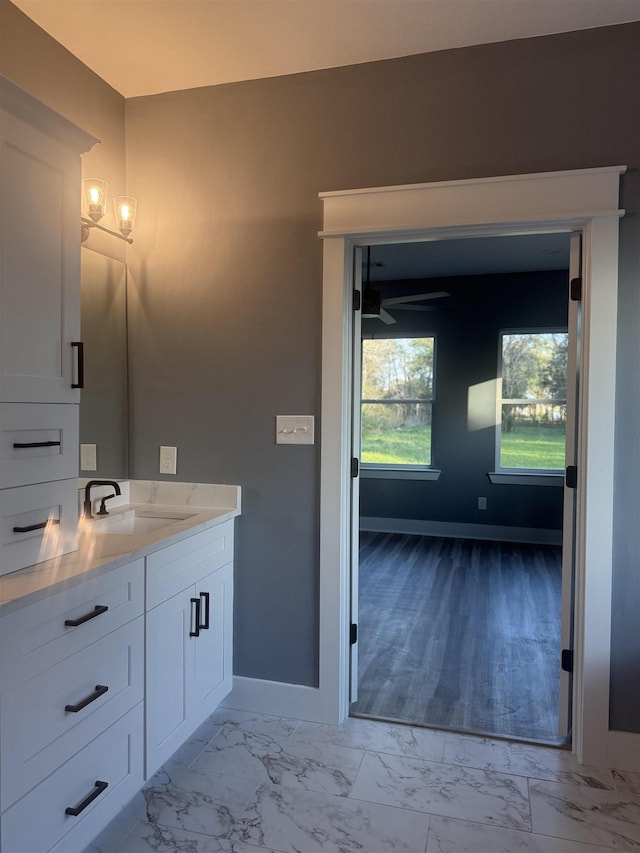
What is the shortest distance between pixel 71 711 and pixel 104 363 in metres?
1.39

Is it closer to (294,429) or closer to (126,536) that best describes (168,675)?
(126,536)

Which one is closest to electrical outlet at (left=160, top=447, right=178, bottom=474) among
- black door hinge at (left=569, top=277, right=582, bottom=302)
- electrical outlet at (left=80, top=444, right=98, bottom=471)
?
electrical outlet at (left=80, top=444, right=98, bottom=471)

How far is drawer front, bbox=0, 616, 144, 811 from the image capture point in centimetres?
131

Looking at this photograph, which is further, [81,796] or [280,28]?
[280,28]

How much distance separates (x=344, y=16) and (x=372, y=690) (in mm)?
2780

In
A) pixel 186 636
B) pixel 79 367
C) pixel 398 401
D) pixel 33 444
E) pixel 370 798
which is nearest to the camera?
pixel 33 444

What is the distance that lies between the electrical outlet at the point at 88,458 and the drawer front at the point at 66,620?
0.68 meters

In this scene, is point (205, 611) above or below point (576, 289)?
below

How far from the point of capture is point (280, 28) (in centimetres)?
206

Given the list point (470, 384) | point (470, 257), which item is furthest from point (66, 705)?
point (470, 384)

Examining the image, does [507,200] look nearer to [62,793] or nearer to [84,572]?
[84,572]

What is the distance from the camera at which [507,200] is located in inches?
82.8

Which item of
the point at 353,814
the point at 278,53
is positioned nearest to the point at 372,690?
the point at 353,814

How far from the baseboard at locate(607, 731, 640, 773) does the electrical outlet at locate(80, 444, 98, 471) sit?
224 centimetres
